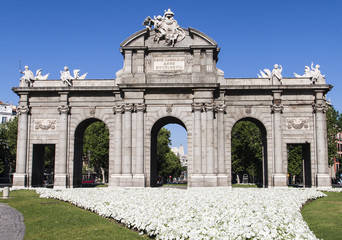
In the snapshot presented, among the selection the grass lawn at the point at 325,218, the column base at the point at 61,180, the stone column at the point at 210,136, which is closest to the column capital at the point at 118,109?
the column base at the point at 61,180

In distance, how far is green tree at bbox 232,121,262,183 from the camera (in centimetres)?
6366

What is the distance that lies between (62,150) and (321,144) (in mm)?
26048

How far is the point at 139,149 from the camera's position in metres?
37.1

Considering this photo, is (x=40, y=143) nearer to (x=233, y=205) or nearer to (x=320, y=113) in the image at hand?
(x=233, y=205)

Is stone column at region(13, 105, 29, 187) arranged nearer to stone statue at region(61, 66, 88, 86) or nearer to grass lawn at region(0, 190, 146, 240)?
stone statue at region(61, 66, 88, 86)

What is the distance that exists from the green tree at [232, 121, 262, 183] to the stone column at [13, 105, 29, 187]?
1450 inches

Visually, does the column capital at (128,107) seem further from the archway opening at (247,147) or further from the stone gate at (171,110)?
the archway opening at (247,147)

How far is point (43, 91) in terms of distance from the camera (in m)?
39.3

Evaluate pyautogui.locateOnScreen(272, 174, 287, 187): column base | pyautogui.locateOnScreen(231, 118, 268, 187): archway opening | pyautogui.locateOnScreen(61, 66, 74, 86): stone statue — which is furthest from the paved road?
pyautogui.locateOnScreen(231, 118, 268, 187): archway opening

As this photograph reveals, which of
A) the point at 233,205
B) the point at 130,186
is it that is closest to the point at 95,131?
the point at 130,186

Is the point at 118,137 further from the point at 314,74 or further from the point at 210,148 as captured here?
the point at 314,74

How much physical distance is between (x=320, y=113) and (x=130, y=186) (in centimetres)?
2024

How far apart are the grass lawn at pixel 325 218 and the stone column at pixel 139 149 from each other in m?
16.4

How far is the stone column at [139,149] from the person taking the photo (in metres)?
36.5
